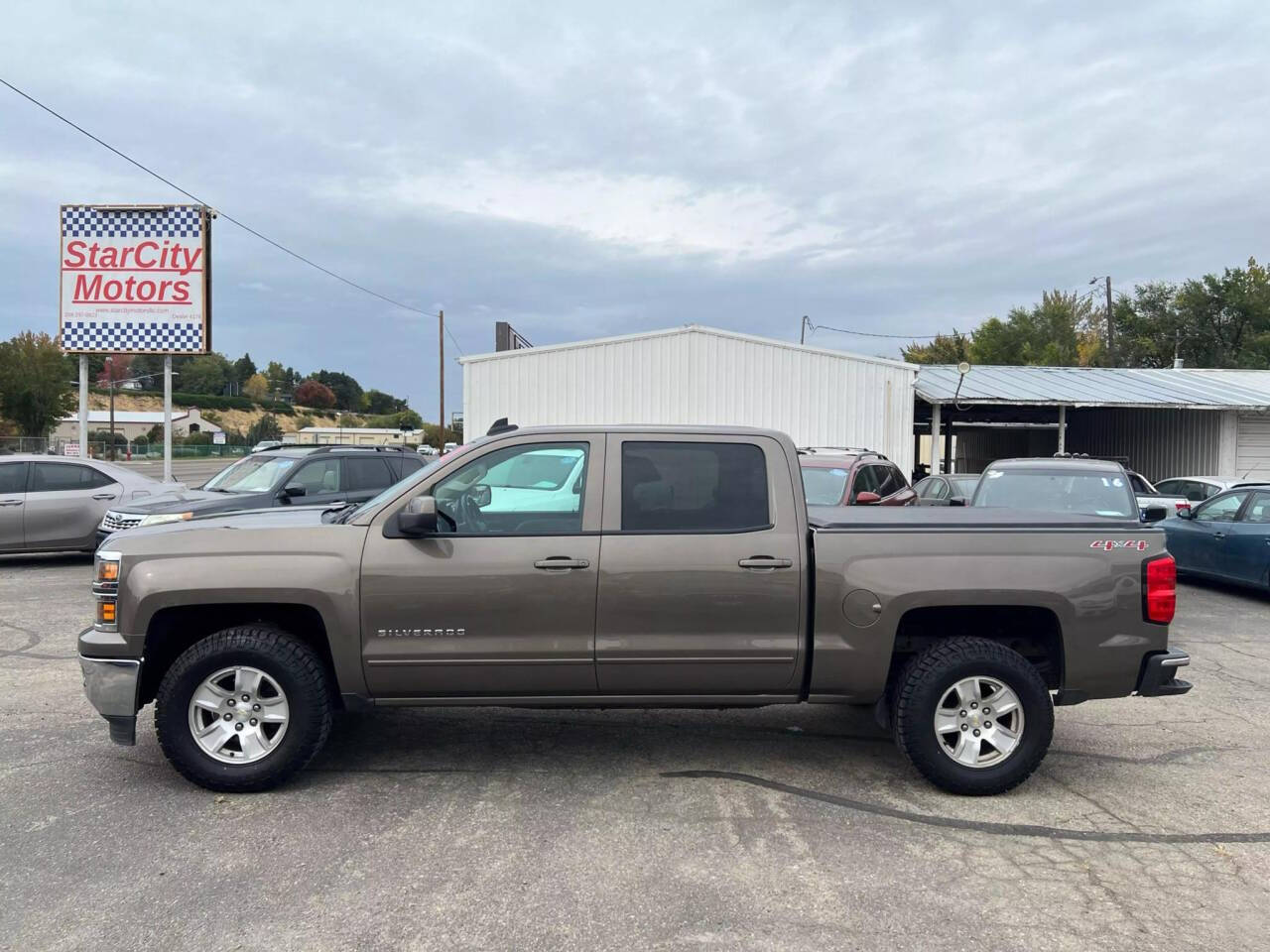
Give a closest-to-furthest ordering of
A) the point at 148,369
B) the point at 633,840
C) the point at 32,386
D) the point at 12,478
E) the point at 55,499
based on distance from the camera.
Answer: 1. the point at 633,840
2. the point at 12,478
3. the point at 55,499
4. the point at 32,386
5. the point at 148,369

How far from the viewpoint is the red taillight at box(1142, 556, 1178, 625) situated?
4.63 m

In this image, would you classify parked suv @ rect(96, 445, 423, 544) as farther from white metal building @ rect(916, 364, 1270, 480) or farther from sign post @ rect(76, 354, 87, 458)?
white metal building @ rect(916, 364, 1270, 480)

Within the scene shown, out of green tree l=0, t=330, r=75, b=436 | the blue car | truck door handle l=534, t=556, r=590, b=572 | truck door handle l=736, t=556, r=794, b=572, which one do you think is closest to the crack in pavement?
truck door handle l=736, t=556, r=794, b=572

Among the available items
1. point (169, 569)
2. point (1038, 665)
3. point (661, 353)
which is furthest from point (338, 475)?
point (661, 353)

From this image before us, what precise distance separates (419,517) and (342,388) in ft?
485

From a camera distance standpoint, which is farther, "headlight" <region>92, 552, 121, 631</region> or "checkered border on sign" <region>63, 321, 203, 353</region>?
"checkered border on sign" <region>63, 321, 203, 353</region>

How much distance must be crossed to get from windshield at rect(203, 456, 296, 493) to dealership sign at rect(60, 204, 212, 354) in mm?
9391

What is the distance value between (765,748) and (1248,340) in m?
55.4

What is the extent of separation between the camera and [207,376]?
433 feet

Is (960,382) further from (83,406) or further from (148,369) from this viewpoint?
(148,369)

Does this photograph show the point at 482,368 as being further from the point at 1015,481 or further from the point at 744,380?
the point at 1015,481

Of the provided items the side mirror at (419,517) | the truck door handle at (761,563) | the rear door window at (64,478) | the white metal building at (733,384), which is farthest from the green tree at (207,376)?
the truck door handle at (761,563)

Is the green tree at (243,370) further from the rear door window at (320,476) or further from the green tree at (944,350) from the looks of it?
the rear door window at (320,476)

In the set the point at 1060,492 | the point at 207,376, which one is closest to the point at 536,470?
the point at 1060,492
